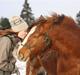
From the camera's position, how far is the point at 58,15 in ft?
19.6

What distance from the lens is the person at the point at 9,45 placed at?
284 inches

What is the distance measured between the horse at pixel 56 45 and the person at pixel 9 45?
3.93ft

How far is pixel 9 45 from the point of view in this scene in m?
7.23

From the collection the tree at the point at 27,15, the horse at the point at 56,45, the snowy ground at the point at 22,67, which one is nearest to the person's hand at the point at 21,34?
the snowy ground at the point at 22,67

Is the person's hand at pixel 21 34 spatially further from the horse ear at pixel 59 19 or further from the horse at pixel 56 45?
the horse ear at pixel 59 19

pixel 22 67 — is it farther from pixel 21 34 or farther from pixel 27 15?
pixel 27 15

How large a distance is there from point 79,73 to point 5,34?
2044 millimetres

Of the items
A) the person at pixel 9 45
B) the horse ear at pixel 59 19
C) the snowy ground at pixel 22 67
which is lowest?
the snowy ground at pixel 22 67

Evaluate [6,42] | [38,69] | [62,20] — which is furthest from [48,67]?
[6,42]

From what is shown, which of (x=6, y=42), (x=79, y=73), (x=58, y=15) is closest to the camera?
(x=79, y=73)

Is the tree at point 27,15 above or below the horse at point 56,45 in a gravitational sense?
below

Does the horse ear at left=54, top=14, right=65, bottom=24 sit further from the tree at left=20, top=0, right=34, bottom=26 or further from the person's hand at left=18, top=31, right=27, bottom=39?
the tree at left=20, top=0, right=34, bottom=26

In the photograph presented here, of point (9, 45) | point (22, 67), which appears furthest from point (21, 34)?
point (22, 67)

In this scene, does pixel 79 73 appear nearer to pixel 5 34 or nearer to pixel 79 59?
pixel 79 59
